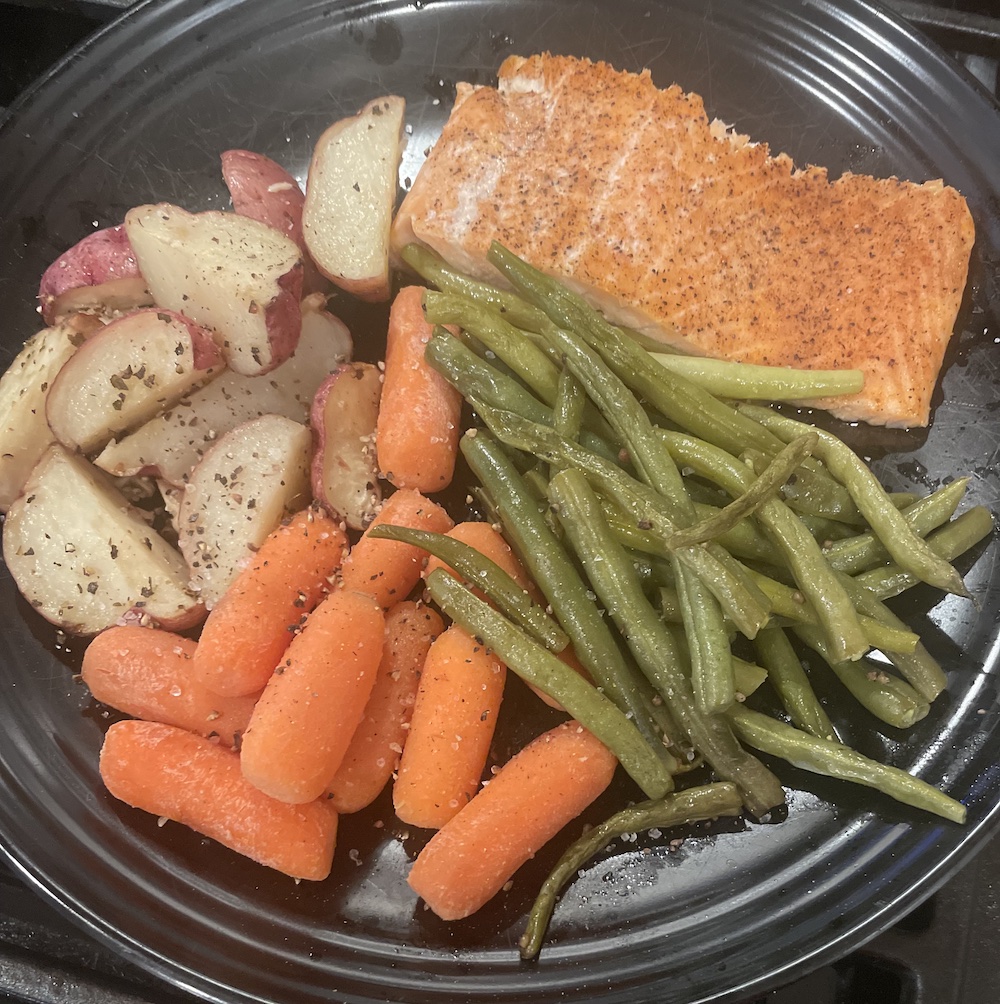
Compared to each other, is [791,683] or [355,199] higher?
[355,199]

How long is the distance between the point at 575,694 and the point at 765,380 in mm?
1079

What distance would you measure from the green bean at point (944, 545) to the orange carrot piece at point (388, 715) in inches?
47.2

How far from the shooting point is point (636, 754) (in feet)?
6.54

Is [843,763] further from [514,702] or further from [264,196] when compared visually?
[264,196]

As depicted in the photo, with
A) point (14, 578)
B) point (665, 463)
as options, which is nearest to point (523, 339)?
point (665, 463)

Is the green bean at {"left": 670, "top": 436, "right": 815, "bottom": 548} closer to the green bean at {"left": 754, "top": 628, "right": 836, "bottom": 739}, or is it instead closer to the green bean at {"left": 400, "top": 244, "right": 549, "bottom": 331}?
the green bean at {"left": 754, "top": 628, "right": 836, "bottom": 739}

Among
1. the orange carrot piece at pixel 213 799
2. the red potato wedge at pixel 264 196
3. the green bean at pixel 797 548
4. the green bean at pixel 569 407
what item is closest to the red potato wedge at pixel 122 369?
the red potato wedge at pixel 264 196

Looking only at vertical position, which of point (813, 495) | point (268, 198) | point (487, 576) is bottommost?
point (813, 495)

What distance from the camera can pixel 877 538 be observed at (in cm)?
213

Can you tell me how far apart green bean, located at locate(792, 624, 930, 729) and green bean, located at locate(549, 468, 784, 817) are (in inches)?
13.2

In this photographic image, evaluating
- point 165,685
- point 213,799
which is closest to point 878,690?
point 213,799

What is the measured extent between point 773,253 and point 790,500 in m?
0.86

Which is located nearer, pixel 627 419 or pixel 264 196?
pixel 627 419

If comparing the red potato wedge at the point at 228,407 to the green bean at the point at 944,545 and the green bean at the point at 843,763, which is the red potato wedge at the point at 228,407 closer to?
the green bean at the point at 843,763
